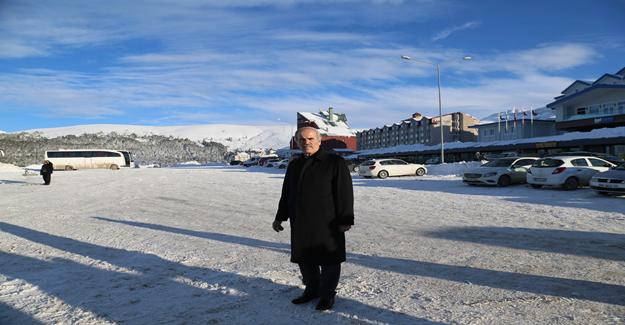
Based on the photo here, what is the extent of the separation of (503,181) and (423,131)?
6641 centimetres

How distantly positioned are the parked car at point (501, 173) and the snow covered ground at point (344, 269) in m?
7.03

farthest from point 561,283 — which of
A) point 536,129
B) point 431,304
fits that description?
point 536,129

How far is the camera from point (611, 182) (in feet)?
42.0

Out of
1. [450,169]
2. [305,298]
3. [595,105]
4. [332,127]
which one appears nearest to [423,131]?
[332,127]

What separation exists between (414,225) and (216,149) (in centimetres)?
14346

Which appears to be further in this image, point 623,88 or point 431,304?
point 623,88

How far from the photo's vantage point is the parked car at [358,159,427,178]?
27078 mm

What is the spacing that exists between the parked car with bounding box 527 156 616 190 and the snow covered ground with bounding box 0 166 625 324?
5067 mm

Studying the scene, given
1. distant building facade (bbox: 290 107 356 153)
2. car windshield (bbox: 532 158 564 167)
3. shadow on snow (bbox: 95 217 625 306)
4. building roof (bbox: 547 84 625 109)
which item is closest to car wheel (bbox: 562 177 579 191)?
car windshield (bbox: 532 158 564 167)

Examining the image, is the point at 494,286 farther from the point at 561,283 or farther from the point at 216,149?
the point at 216,149

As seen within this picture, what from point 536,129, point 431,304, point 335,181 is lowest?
point 431,304

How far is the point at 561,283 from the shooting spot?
15.4 feet

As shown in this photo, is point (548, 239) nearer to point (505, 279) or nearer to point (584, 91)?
point (505, 279)

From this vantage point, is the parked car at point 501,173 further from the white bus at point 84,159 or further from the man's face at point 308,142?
the white bus at point 84,159
